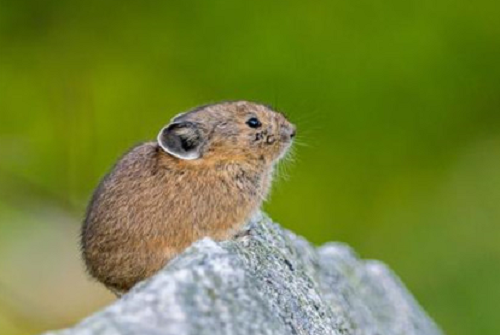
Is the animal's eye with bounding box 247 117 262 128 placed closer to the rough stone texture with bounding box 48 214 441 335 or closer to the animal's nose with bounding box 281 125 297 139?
the animal's nose with bounding box 281 125 297 139

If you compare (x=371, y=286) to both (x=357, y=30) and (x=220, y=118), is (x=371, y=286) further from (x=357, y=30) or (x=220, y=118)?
(x=357, y=30)

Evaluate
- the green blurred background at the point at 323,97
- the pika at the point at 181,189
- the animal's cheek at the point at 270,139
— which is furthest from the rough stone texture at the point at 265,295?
the green blurred background at the point at 323,97

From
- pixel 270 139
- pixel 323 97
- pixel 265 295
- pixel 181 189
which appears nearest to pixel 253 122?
pixel 270 139

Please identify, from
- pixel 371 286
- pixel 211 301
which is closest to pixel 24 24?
pixel 371 286

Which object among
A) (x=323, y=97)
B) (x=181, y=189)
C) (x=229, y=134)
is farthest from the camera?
(x=323, y=97)

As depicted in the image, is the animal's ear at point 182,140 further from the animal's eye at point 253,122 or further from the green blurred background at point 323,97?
the green blurred background at point 323,97

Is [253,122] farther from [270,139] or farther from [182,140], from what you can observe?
[182,140]
